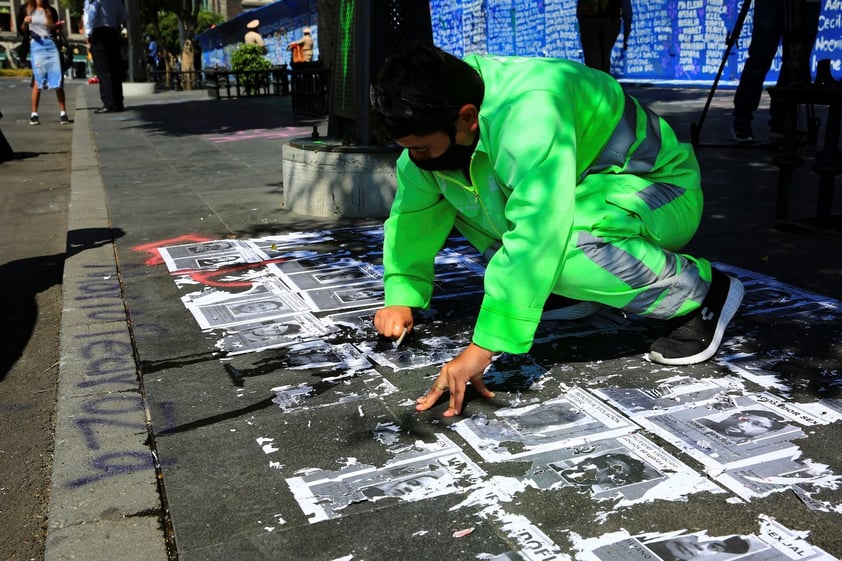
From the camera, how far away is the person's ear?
251cm

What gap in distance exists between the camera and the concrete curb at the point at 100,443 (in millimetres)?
2090

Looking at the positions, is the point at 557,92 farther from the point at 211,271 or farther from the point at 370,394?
the point at 211,271

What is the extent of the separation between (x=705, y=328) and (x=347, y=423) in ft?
4.05

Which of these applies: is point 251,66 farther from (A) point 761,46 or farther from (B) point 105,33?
→ (A) point 761,46

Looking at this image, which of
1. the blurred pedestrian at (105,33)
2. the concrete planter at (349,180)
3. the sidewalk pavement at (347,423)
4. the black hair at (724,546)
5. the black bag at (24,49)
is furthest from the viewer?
the blurred pedestrian at (105,33)

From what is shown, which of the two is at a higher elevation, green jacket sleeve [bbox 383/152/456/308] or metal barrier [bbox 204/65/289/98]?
metal barrier [bbox 204/65/289/98]

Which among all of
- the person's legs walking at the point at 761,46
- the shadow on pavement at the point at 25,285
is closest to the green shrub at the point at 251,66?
the person's legs walking at the point at 761,46

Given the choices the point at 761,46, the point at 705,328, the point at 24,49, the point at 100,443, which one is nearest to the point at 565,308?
the point at 705,328

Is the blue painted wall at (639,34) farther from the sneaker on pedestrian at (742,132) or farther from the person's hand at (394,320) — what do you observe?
the person's hand at (394,320)

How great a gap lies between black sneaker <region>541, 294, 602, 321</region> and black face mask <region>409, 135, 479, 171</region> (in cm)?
80

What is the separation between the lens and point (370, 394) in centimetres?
285

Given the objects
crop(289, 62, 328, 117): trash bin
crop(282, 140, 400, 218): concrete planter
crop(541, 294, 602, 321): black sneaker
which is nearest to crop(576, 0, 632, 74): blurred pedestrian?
crop(282, 140, 400, 218): concrete planter

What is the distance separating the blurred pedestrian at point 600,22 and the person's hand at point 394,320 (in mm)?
6536

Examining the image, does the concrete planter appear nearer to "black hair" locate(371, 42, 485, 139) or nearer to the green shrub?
"black hair" locate(371, 42, 485, 139)
